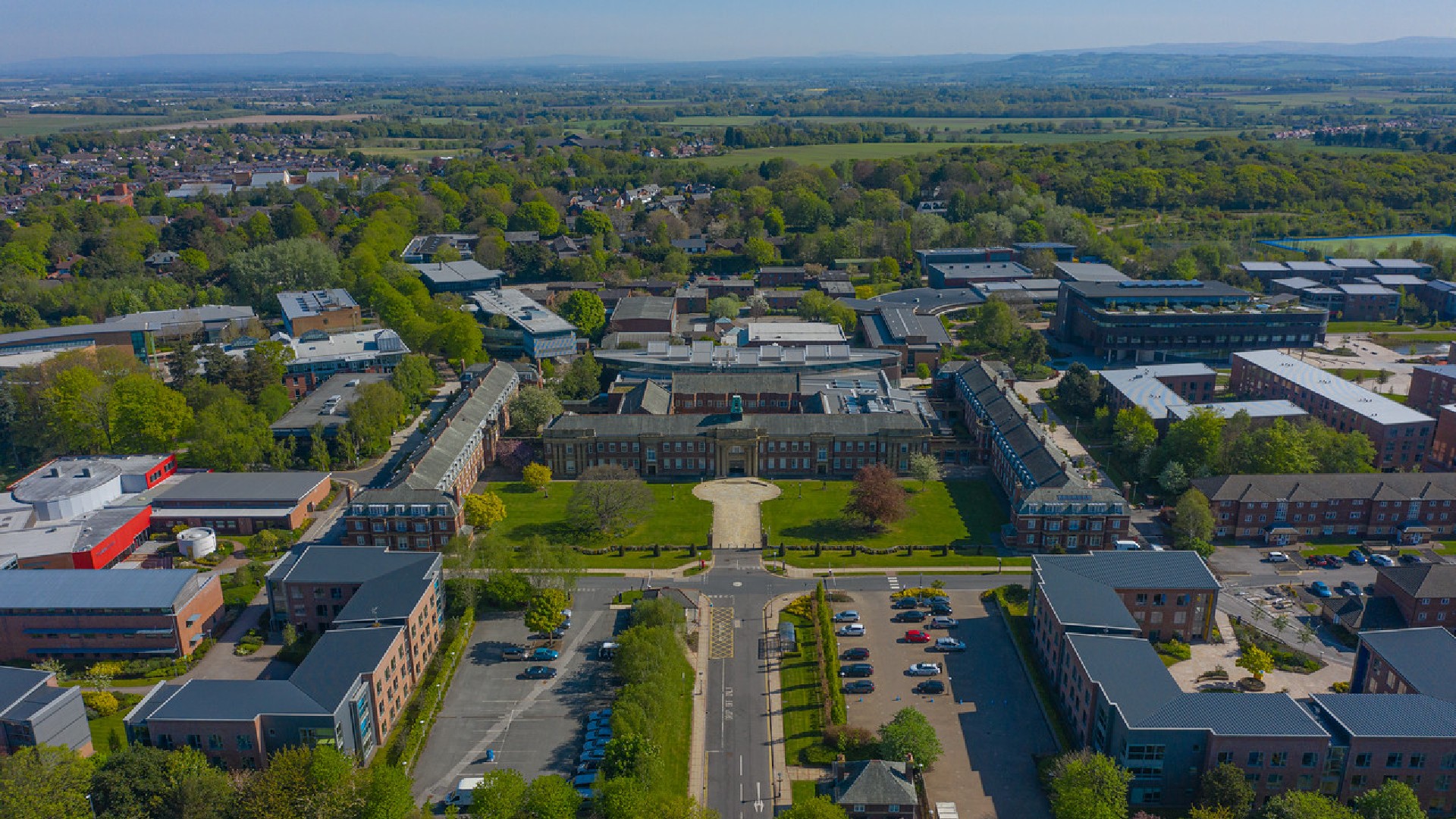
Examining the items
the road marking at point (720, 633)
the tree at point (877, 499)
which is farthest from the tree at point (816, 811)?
the tree at point (877, 499)

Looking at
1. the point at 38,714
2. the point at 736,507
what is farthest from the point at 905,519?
the point at 38,714

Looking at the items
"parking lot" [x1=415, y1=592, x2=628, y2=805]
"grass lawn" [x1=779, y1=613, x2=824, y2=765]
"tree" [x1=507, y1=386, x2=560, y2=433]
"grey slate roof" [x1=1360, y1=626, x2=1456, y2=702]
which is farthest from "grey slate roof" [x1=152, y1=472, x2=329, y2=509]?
"grey slate roof" [x1=1360, y1=626, x2=1456, y2=702]

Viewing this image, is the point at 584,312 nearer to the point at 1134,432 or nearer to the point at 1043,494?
the point at 1134,432

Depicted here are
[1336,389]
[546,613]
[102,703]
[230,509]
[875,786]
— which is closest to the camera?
[875,786]

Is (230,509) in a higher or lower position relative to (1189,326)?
lower

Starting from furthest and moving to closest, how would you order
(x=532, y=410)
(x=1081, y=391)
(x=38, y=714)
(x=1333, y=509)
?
1. (x=1081, y=391)
2. (x=532, y=410)
3. (x=1333, y=509)
4. (x=38, y=714)
